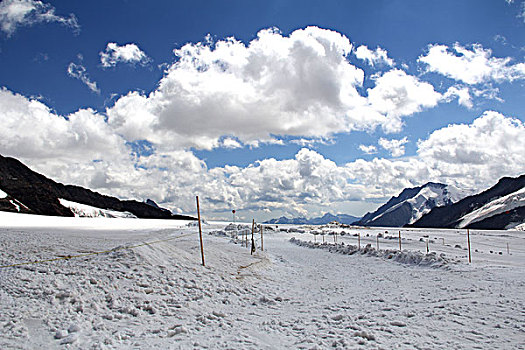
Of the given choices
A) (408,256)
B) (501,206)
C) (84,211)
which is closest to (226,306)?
(408,256)

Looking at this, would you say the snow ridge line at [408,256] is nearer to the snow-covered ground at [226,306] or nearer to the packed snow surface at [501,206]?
the snow-covered ground at [226,306]

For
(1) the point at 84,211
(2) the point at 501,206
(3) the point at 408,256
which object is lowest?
(2) the point at 501,206

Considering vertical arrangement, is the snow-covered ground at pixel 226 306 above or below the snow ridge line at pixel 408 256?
above

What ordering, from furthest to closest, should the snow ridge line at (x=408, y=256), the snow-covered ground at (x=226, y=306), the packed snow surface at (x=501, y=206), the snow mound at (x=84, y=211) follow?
the packed snow surface at (x=501, y=206), the snow mound at (x=84, y=211), the snow ridge line at (x=408, y=256), the snow-covered ground at (x=226, y=306)

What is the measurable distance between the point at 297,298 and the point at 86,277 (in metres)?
6.84

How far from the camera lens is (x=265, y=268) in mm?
18562

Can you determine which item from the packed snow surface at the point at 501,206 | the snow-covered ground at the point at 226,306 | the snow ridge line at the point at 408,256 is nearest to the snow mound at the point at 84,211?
the snow ridge line at the point at 408,256

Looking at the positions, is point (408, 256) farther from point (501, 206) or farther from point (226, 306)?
point (501, 206)

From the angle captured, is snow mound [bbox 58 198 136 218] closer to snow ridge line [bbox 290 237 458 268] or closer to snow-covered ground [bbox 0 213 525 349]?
snow ridge line [bbox 290 237 458 268]

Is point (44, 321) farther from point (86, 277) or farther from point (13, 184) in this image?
point (13, 184)

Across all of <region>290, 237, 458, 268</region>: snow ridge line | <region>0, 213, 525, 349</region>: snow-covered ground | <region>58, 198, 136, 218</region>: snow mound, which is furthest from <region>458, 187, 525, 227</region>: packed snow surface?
<region>0, 213, 525, 349</region>: snow-covered ground

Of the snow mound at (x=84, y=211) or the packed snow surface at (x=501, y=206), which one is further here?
the packed snow surface at (x=501, y=206)

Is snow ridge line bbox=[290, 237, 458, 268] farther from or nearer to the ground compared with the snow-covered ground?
nearer to the ground

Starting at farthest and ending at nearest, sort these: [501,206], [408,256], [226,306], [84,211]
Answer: [501,206]
[84,211]
[408,256]
[226,306]
